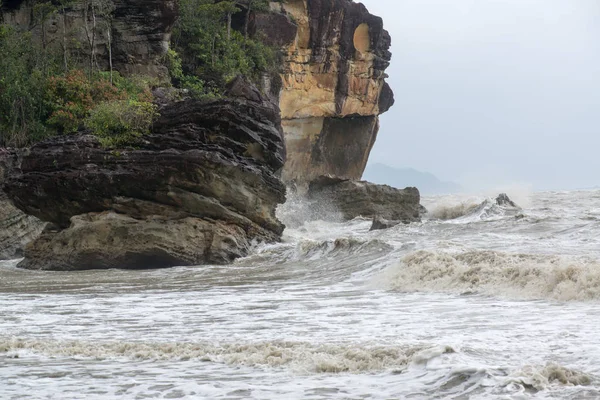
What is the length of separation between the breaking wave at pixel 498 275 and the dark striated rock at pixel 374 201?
17350mm

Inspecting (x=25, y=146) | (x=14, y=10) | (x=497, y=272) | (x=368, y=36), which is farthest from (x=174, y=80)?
(x=497, y=272)

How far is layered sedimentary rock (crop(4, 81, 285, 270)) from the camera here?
17125 millimetres

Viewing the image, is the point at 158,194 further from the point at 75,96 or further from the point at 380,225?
the point at 380,225

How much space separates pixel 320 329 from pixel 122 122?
38.6 feet

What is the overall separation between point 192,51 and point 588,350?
1121 inches

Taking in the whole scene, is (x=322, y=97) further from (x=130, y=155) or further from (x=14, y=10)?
(x=130, y=155)

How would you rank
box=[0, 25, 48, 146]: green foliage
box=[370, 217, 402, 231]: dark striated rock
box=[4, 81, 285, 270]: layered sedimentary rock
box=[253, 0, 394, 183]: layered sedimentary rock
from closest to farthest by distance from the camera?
box=[4, 81, 285, 270]: layered sedimentary rock < box=[0, 25, 48, 146]: green foliage < box=[370, 217, 402, 231]: dark striated rock < box=[253, 0, 394, 183]: layered sedimentary rock

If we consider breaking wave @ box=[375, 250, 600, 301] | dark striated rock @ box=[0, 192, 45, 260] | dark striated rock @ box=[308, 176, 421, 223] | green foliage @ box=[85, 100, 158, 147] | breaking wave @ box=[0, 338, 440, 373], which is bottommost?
breaking wave @ box=[0, 338, 440, 373]

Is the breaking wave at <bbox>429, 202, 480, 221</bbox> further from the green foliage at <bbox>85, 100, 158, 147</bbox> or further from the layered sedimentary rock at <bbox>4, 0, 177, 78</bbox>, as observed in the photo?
the green foliage at <bbox>85, 100, 158, 147</bbox>

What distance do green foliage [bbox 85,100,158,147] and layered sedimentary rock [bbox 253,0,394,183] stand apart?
60.8 feet

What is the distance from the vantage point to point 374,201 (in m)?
31.8

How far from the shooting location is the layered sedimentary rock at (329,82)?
38875 millimetres

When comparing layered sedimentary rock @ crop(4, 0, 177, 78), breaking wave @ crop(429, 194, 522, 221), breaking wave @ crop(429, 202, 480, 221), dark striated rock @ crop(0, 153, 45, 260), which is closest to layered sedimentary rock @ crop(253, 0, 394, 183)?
layered sedimentary rock @ crop(4, 0, 177, 78)

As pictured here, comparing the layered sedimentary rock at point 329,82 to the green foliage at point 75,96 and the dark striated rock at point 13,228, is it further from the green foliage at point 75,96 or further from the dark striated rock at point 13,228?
the dark striated rock at point 13,228
